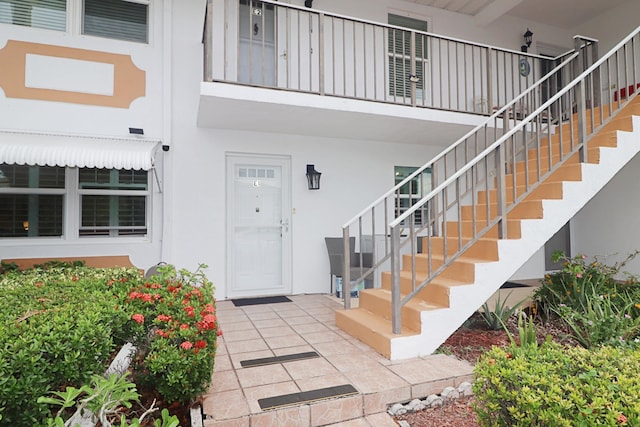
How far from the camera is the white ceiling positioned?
7.31m

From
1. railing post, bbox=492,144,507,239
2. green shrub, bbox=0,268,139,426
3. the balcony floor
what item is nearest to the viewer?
green shrub, bbox=0,268,139,426

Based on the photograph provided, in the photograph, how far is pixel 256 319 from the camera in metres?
4.82

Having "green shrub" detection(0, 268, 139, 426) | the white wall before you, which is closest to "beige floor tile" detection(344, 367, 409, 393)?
"green shrub" detection(0, 268, 139, 426)

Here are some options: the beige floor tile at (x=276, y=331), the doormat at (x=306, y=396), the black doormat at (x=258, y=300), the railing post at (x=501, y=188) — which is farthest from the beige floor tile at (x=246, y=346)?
the railing post at (x=501, y=188)

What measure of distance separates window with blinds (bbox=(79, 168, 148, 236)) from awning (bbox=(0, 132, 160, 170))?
2.11 feet

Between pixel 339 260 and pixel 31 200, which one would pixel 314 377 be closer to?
pixel 339 260

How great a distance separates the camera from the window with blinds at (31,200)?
5180mm

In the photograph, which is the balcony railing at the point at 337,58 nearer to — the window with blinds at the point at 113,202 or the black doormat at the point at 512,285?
the window with blinds at the point at 113,202

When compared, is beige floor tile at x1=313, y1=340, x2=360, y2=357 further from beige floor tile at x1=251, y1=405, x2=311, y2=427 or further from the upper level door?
the upper level door

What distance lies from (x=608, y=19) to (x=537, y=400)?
9521mm

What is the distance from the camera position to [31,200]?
5305 mm

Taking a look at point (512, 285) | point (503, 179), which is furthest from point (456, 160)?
point (512, 285)

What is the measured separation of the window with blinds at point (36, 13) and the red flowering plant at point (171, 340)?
4.85 meters

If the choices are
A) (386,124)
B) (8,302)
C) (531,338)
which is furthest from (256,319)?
(386,124)
